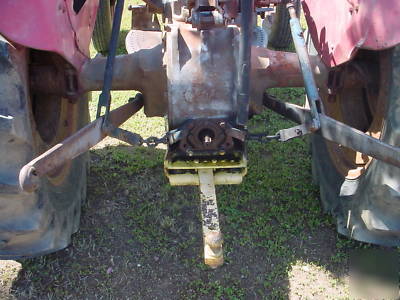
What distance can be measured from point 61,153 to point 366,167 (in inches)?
51.9

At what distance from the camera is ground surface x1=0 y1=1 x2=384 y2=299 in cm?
235

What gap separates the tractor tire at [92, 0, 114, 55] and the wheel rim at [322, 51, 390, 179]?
2.24 meters

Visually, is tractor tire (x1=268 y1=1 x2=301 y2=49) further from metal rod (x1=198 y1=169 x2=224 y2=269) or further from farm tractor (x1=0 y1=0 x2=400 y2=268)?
metal rod (x1=198 y1=169 x2=224 y2=269)

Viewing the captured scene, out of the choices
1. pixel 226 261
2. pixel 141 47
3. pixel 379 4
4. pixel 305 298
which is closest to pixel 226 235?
pixel 226 261

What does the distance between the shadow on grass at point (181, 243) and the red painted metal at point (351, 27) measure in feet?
3.09

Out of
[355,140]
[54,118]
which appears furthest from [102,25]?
[355,140]

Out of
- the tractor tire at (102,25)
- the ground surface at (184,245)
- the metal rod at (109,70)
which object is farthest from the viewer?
the tractor tire at (102,25)

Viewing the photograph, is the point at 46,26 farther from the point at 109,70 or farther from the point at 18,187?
the point at 18,187

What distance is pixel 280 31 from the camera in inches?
174

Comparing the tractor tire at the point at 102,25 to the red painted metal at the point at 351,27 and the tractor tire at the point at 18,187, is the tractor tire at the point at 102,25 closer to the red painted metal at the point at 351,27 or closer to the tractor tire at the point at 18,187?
the tractor tire at the point at 18,187

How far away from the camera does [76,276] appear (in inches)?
94.9

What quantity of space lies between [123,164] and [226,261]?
1.02m

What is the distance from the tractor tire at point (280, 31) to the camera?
172 inches

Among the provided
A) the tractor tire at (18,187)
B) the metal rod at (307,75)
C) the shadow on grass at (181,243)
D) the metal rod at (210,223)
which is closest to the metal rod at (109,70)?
the tractor tire at (18,187)
